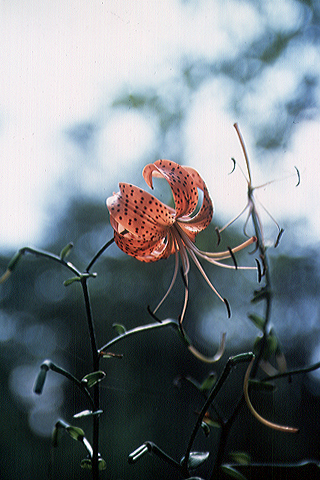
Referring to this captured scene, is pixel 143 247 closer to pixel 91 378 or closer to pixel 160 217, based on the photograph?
pixel 160 217

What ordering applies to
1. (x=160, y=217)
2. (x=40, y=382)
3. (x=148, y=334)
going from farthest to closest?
(x=148, y=334), (x=160, y=217), (x=40, y=382)

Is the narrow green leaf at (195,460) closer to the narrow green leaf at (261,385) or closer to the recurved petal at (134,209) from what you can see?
the narrow green leaf at (261,385)

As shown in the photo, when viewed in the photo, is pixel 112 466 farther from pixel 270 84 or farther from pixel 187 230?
pixel 270 84

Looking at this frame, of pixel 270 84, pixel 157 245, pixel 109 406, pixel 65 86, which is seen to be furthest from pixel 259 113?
pixel 109 406

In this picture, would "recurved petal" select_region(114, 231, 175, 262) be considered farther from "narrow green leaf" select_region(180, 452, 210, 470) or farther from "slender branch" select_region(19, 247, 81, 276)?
"narrow green leaf" select_region(180, 452, 210, 470)

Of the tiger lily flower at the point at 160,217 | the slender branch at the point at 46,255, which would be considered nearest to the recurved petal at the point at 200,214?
the tiger lily flower at the point at 160,217

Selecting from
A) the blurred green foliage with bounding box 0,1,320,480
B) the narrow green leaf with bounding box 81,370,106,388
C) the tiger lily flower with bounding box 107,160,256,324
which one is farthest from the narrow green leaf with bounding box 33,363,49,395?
the blurred green foliage with bounding box 0,1,320,480

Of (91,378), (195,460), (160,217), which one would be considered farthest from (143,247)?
(195,460)
